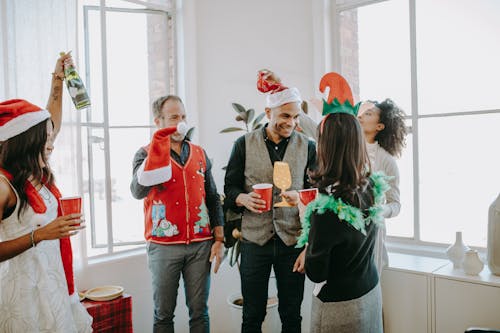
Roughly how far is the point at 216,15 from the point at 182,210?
161 centimetres

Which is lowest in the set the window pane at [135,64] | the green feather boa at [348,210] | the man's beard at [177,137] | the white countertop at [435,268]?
the white countertop at [435,268]

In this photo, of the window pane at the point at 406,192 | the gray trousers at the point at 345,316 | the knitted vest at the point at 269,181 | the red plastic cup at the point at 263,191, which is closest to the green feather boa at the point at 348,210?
the gray trousers at the point at 345,316

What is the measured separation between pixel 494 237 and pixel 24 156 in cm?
211

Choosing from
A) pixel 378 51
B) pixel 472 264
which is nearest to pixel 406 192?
pixel 472 264

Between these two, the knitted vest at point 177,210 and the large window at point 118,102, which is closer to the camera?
the knitted vest at point 177,210

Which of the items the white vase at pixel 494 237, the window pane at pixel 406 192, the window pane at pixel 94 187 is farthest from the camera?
the window pane at pixel 406 192

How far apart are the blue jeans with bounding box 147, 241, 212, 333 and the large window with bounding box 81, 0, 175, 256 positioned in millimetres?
752

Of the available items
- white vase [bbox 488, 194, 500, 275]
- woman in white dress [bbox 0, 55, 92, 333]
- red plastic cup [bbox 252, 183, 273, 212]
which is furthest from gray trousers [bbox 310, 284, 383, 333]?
white vase [bbox 488, 194, 500, 275]

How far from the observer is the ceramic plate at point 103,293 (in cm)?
228

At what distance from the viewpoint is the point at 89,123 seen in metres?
2.66

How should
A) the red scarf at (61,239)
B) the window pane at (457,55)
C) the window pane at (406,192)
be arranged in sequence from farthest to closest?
the window pane at (406,192) < the window pane at (457,55) < the red scarf at (61,239)

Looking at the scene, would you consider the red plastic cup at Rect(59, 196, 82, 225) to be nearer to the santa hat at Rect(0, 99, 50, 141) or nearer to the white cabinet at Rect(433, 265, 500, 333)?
the santa hat at Rect(0, 99, 50, 141)

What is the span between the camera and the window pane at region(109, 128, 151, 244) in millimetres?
2797

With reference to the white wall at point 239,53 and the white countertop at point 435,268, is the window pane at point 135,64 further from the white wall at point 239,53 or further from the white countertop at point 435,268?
the white countertop at point 435,268
